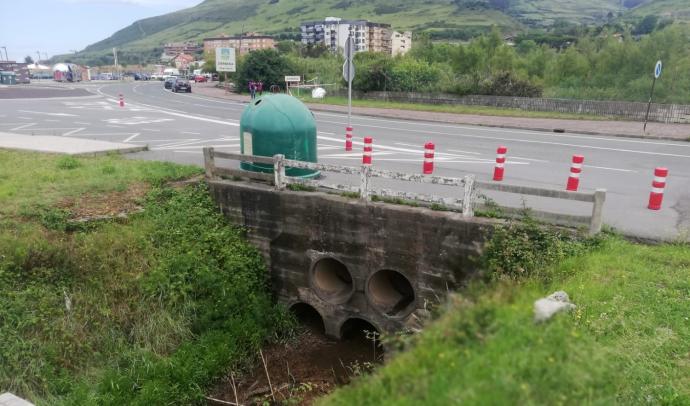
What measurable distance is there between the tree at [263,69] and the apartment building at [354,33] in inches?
3778

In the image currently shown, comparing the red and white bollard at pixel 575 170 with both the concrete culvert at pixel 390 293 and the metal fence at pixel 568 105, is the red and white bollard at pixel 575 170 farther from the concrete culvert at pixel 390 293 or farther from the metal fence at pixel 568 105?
the metal fence at pixel 568 105

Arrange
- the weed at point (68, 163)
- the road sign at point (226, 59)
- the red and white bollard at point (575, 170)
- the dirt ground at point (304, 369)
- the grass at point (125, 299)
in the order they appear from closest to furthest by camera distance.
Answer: the grass at point (125, 299) → the dirt ground at point (304, 369) → the red and white bollard at point (575, 170) → the weed at point (68, 163) → the road sign at point (226, 59)

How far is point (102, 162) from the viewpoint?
1319cm

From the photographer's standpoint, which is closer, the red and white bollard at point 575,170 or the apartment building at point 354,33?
the red and white bollard at point 575,170

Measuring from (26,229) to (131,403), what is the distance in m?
4.07

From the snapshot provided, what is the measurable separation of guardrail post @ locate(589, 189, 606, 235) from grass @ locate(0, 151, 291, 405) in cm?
592

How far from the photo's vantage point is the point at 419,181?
8102 millimetres

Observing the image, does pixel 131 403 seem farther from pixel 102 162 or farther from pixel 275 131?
pixel 102 162

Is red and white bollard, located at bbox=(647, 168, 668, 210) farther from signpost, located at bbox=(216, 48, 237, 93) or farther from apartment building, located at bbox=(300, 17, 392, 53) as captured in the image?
apartment building, located at bbox=(300, 17, 392, 53)

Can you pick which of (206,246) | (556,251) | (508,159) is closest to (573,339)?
(556,251)

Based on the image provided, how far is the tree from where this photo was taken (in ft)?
157

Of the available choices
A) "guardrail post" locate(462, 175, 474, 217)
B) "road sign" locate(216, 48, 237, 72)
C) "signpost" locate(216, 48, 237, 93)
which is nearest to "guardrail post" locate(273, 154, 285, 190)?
"guardrail post" locate(462, 175, 474, 217)

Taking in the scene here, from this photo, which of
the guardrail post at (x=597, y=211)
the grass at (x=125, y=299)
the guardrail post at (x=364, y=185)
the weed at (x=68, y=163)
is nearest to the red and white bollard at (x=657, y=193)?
the guardrail post at (x=597, y=211)

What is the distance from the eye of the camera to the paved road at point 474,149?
374 inches
